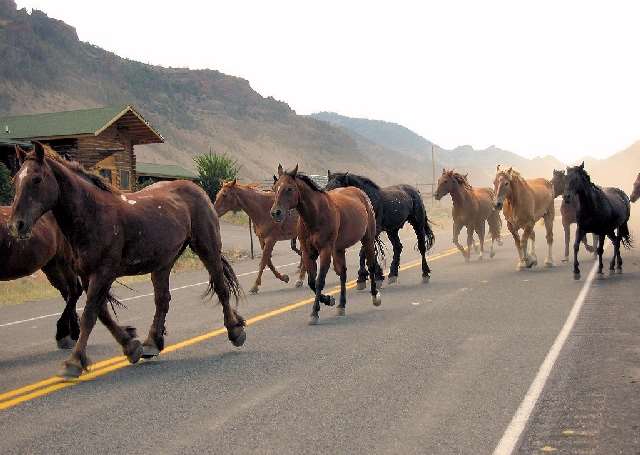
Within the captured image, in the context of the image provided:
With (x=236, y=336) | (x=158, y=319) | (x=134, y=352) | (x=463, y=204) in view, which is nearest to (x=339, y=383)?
(x=236, y=336)

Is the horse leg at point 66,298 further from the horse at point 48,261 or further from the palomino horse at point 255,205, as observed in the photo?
the palomino horse at point 255,205

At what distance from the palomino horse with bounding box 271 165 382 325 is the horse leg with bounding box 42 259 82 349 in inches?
106

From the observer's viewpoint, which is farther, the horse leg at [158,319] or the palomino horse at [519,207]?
the palomino horse at [519,207]

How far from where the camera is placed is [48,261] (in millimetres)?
9070

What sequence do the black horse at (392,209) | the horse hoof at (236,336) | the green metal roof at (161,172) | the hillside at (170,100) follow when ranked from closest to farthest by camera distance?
1. the horse hoof at (236,336)
2. the black horse at (392,209)
3. the green metal roof at (161,172)
4. the hillside at (170,100)

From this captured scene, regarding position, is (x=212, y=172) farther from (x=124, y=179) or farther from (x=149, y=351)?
(x=149, y=351)

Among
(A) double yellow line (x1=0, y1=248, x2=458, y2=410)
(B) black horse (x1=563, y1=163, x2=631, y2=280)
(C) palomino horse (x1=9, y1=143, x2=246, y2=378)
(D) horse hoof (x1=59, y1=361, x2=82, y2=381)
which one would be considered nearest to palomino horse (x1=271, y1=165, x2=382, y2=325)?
(A) double yellow line (x1=0, y1=248, x2=458, y2=410)

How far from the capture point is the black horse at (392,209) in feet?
48.6

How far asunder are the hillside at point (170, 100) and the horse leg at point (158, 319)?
98.9m

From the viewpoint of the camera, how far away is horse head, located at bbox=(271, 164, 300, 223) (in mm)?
10125

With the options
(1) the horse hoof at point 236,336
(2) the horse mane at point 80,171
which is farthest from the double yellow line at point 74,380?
(2) the horse mane at point 80,171

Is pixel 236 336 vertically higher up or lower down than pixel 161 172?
lower down

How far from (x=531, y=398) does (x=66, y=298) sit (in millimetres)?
5799

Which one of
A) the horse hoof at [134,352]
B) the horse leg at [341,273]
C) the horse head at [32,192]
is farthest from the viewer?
the horse leg at [341,273]
